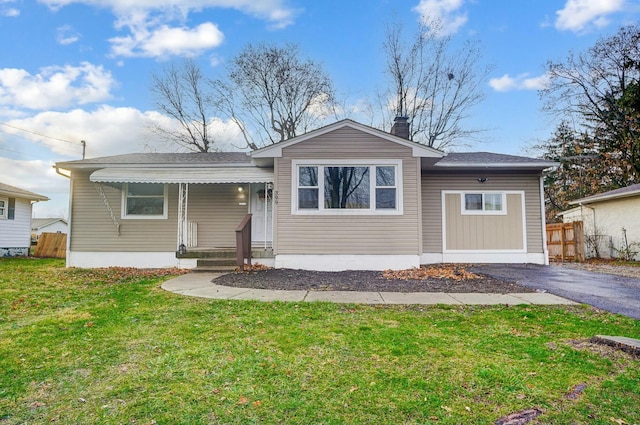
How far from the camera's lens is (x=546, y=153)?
23812 mm

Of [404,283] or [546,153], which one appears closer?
[404,283]

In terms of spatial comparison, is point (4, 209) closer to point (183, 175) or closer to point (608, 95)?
point (183, 175)

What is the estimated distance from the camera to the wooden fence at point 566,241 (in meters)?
13.2

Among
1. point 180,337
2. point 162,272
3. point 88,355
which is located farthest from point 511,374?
point 162,272

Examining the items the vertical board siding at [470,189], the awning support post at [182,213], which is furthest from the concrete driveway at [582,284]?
the awning support post at [182,213]

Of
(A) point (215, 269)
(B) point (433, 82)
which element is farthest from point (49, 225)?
(B) point (433, 82)

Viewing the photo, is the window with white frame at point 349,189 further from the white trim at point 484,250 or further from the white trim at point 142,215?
the white trim at point 142,215

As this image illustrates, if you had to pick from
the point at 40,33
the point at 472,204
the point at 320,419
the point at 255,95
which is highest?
the point at 255,95

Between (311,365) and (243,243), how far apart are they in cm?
603

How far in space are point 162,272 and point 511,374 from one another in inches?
341

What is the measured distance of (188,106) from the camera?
2433 centimetres

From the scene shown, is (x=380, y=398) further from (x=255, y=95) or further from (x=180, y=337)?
(x=255, y=95)

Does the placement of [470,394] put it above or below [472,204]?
below

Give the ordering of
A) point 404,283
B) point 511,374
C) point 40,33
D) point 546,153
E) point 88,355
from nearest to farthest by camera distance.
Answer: point 511,374 < point 88,355 < point 404,283 < point 40,33 < point 546,153
